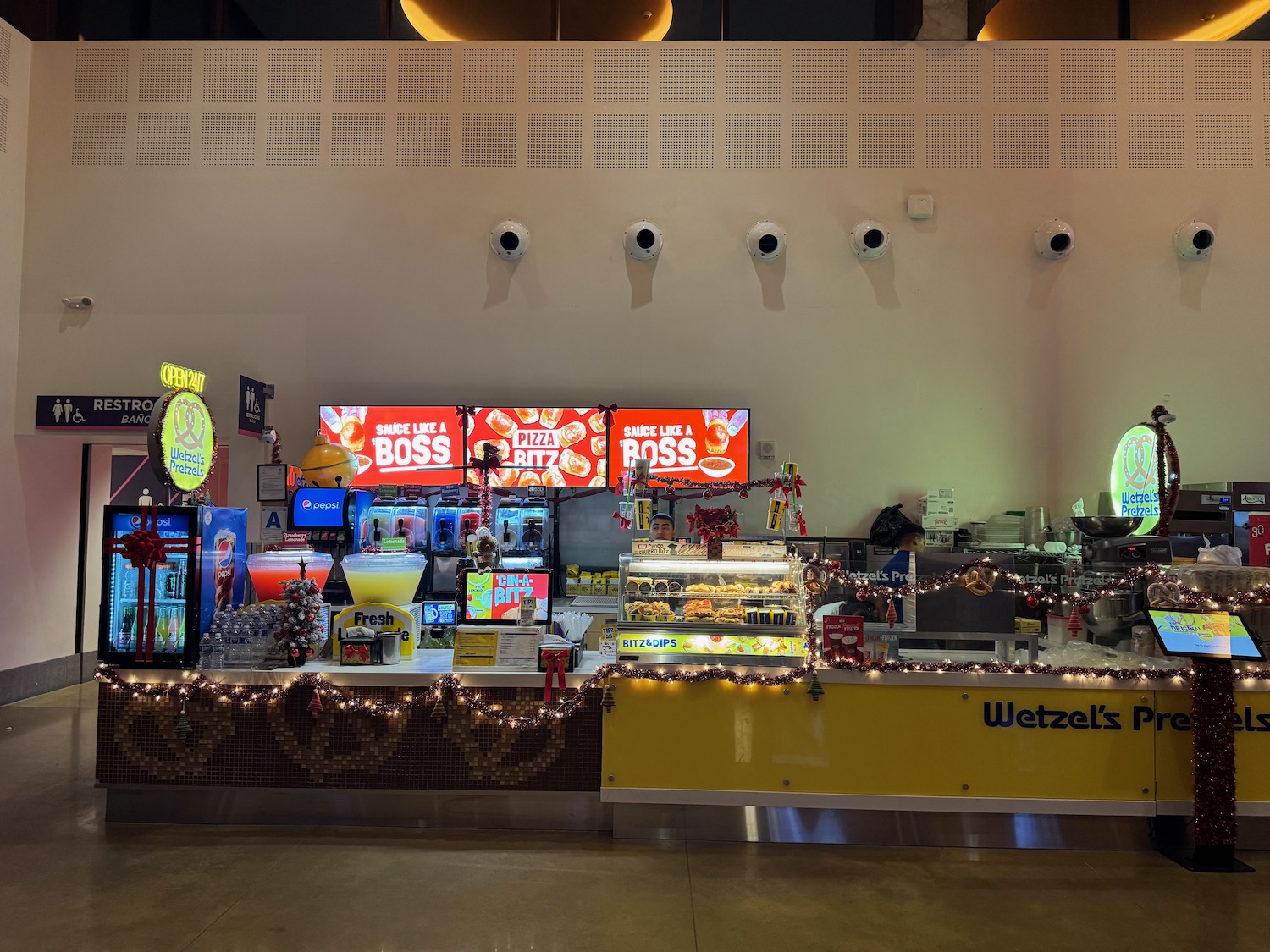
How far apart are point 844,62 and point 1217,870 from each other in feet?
21.7

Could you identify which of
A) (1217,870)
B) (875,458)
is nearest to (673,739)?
(1217,870)

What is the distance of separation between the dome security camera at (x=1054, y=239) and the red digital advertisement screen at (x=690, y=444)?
3009 mm

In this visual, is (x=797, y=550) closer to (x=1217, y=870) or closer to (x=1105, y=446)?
(x=1217, y=870)

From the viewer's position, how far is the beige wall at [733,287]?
7223 mm

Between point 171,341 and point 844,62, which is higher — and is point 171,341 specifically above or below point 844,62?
below

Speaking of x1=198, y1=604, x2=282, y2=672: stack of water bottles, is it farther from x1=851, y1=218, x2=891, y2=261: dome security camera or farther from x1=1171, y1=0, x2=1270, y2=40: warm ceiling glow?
x1=1171, y1=0, x2=1270, y2=40: warm ceiling glow

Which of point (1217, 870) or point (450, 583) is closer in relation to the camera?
point (1217, 870)

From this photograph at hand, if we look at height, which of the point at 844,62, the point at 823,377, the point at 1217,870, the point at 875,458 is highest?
the point at 844,62

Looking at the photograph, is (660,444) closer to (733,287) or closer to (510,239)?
(733,287)

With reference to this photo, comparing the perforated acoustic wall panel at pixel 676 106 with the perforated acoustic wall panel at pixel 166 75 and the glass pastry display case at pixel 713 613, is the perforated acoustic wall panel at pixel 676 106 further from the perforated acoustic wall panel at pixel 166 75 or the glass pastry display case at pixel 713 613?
the glass pastry display case at pixel 713 613

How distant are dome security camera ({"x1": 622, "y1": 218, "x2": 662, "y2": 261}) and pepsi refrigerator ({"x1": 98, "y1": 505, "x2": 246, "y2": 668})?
4.26 meters

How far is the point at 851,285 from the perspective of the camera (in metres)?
7.31

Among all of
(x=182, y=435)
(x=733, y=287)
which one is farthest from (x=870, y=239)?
(x=182, y=435)

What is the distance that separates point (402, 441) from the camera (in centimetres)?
685
